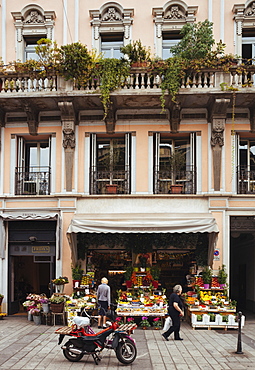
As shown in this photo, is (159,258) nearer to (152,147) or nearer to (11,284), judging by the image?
(152,147)

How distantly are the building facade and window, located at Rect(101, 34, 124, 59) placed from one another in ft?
0.12

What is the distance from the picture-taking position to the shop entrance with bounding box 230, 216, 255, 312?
18.5 metres

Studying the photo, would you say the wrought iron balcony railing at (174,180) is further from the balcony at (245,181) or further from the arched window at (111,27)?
the arched window at (111,27)

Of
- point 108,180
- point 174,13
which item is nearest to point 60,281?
point 108,180

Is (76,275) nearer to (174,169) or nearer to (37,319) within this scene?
(37,319)

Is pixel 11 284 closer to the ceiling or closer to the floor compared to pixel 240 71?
closer to the floor

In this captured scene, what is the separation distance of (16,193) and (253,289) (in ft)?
32.1

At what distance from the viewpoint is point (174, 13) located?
16.8 m

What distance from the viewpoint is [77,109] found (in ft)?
53.2

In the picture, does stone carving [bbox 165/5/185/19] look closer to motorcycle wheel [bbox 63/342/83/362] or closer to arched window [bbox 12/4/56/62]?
arched window [bbox 12/4/56/62]

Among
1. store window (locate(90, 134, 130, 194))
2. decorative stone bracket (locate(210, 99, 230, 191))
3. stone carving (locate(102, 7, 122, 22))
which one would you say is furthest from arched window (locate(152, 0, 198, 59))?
store window (locate(90, 134, 130, 194))

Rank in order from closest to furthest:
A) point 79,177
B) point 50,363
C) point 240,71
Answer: point 50,363 < point 240,71 < point 79,177

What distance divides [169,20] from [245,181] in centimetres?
626

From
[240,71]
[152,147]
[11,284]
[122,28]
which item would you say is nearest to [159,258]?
[152,147]
